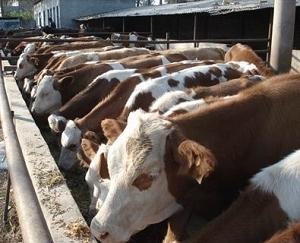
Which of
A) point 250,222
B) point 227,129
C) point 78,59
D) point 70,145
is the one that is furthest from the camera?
point 78,59

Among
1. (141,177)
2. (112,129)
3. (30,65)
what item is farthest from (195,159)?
(30,65)

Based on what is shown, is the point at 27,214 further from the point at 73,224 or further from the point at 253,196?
the point at 73,224

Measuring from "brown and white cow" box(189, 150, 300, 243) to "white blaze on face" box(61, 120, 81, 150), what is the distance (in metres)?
2.94

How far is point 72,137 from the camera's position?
535 centimetres

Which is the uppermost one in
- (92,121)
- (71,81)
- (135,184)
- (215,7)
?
(215,7)

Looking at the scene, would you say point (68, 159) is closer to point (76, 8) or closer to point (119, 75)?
point (119, 75)

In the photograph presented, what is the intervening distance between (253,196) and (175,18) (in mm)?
17811

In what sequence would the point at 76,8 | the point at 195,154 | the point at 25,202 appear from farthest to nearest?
the point at 76,8 < the point at 195,154 < the point at 25,202

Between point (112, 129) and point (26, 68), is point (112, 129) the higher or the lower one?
the higher one

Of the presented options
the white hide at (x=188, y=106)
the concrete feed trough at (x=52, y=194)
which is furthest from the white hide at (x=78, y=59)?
the white hide at (x=188, y=106)

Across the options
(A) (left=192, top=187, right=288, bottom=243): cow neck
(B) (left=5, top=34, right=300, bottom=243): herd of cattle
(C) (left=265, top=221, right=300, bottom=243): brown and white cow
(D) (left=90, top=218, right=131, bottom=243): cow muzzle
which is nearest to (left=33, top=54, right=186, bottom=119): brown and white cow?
(B) (left=5, top=34, right=300, bottom=243): herd of cattle

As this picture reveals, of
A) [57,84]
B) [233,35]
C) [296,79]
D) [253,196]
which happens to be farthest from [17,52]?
[253,196]

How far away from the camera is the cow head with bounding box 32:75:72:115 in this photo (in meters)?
7.42

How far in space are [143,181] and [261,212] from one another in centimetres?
77
